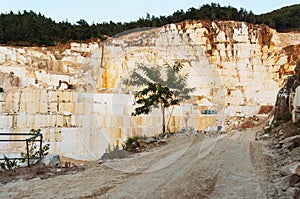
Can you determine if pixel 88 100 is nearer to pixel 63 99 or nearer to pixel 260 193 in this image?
pixel 63 99

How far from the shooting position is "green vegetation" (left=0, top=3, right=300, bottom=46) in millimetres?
41688

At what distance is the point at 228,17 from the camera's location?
148 feet

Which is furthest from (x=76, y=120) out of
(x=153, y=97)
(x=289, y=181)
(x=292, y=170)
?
(x=289, y=181)

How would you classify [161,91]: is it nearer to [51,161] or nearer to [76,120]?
[51,161]

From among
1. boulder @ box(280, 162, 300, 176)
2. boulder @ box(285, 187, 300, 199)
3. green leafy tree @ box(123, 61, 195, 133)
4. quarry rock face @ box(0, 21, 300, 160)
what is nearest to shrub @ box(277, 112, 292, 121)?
green leafy tree @ box(123, 61, 195, 133)

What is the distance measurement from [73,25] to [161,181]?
45.2m

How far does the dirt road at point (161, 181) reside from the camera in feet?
14.8

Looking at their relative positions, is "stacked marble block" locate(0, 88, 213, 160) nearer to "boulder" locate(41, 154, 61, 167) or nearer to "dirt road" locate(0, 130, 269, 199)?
"boulder" locate(41, 154, 61, 167)

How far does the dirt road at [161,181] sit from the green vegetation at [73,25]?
3774 centimetres

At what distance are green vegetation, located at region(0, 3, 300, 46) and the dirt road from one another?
37.7 m

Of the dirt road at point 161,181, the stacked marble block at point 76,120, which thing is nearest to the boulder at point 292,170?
the dirt road at point 161,181

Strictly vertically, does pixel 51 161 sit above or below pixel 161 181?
below

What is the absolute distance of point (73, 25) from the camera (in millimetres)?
46938

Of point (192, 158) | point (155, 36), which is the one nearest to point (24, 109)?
point (192, 158)
